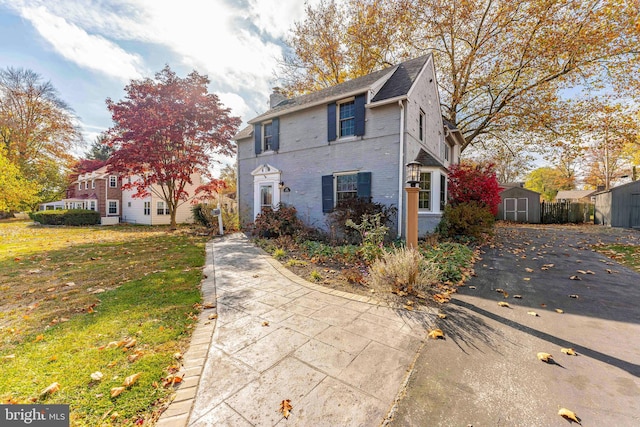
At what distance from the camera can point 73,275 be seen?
17.4 ft

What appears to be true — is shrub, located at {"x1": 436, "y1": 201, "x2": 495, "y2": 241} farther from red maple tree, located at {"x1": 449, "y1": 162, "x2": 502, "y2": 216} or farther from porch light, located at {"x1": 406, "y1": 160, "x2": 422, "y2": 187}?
porch light, located at {"x1": 406, "y1": 160, "x2": 422, "y2": 187}

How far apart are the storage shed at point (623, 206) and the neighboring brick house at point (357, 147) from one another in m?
12.6

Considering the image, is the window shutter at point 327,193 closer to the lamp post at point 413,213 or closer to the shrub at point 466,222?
the shrub at point 466,222

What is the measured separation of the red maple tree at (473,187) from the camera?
9898mm

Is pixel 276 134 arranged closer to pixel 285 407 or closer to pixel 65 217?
pixel 285 407

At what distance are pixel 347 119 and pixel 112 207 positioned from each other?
23527 millimetres

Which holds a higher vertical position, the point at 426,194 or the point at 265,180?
the point at 265,180

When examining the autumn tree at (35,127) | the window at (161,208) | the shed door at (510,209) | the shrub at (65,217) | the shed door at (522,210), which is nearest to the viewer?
the shrub at (65,217)

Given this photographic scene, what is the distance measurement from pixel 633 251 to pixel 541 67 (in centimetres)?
1168

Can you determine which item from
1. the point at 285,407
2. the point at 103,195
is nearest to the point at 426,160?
the point at 285,407

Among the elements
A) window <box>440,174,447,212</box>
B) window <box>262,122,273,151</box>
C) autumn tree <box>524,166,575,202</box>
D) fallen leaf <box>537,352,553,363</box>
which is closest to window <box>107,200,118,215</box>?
window <box>262,122,273,151</box>

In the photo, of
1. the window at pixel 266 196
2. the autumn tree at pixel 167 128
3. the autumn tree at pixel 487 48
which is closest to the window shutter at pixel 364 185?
the window at pixel 266 196

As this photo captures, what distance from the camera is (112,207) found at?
21969 mm

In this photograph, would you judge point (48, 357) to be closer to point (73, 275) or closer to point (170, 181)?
point (73, 275)
